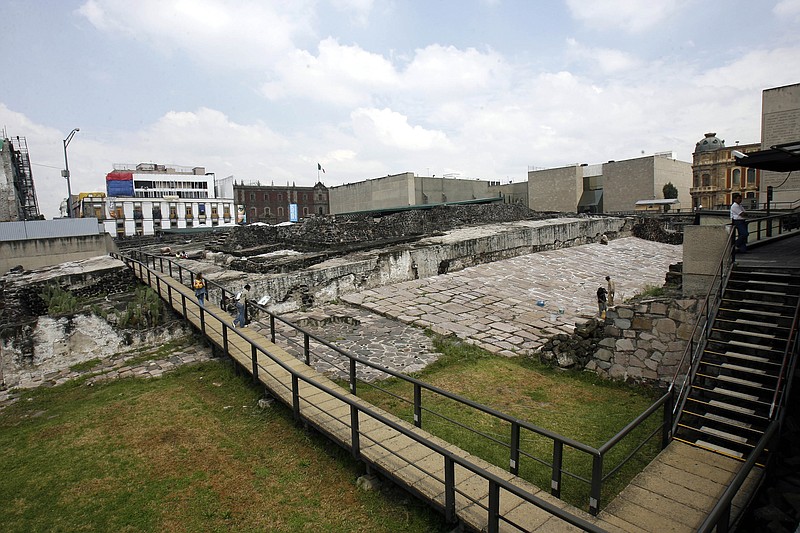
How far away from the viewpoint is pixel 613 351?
7535 millimetres

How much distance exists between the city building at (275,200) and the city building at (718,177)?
52.4m

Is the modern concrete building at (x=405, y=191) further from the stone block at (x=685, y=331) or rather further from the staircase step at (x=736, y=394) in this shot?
the staircase step at (x=736, y=394)

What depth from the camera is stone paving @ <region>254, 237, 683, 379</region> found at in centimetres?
859

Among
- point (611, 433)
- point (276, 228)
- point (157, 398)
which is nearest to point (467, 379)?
point (611, 433)

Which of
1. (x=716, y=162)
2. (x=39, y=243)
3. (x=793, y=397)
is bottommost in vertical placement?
(x=793, y=397)

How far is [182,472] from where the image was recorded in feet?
14.9

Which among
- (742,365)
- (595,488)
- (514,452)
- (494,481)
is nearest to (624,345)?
(742,365)

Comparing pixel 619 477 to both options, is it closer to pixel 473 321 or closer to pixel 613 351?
pixel 613 351

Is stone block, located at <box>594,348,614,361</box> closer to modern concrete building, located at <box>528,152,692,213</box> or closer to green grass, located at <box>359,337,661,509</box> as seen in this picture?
green grass, located at <box>359,337,661,509</box>

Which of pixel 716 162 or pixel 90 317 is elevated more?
pixel 716 162

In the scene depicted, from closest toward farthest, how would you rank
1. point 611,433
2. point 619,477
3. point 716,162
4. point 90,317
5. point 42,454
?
point 619,477
point 42,454
point 611,433
point 90,317
point 716,162

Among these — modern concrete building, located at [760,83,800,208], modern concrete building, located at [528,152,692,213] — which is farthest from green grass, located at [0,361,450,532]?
modern concrete building, located at [528,152,692,213]

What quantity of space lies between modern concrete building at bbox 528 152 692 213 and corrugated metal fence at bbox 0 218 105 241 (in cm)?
4075

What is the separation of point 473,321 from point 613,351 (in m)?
3.38
